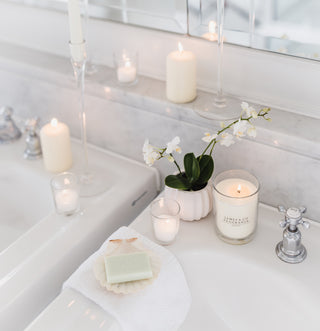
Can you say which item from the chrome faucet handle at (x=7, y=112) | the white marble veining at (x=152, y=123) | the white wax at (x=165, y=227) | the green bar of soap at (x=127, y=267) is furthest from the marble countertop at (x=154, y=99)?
the green bar of soap at (x=127, y=267)

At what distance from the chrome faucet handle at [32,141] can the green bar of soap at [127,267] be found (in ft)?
1.53

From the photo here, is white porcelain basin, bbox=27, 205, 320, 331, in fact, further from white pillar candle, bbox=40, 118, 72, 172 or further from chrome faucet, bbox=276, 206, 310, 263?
white pillar candle, bbox=40, 118, 72, 172

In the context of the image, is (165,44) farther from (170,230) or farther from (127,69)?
(170,230)

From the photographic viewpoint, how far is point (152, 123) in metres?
1.16

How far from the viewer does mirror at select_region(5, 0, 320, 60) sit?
0.92 meters

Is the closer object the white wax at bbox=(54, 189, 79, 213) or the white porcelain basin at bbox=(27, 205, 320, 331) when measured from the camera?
the white porcelain basin at bbox=(27, 205, 320, 331)

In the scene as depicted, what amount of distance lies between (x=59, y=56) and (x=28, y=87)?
0.12m

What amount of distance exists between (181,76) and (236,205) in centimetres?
30

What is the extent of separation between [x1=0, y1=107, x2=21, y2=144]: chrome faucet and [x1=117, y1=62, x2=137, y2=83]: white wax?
1.09ft

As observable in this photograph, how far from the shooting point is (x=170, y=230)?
97 centimetres

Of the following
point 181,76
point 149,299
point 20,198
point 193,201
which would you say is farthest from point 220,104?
point 20,198

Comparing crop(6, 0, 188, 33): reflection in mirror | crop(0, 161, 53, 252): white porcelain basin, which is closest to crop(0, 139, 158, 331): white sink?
crop(0, 161, 53, 252): white porcelain basin

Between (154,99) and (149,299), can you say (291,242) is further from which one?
(154,99)

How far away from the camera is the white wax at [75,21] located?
3.15 feet
